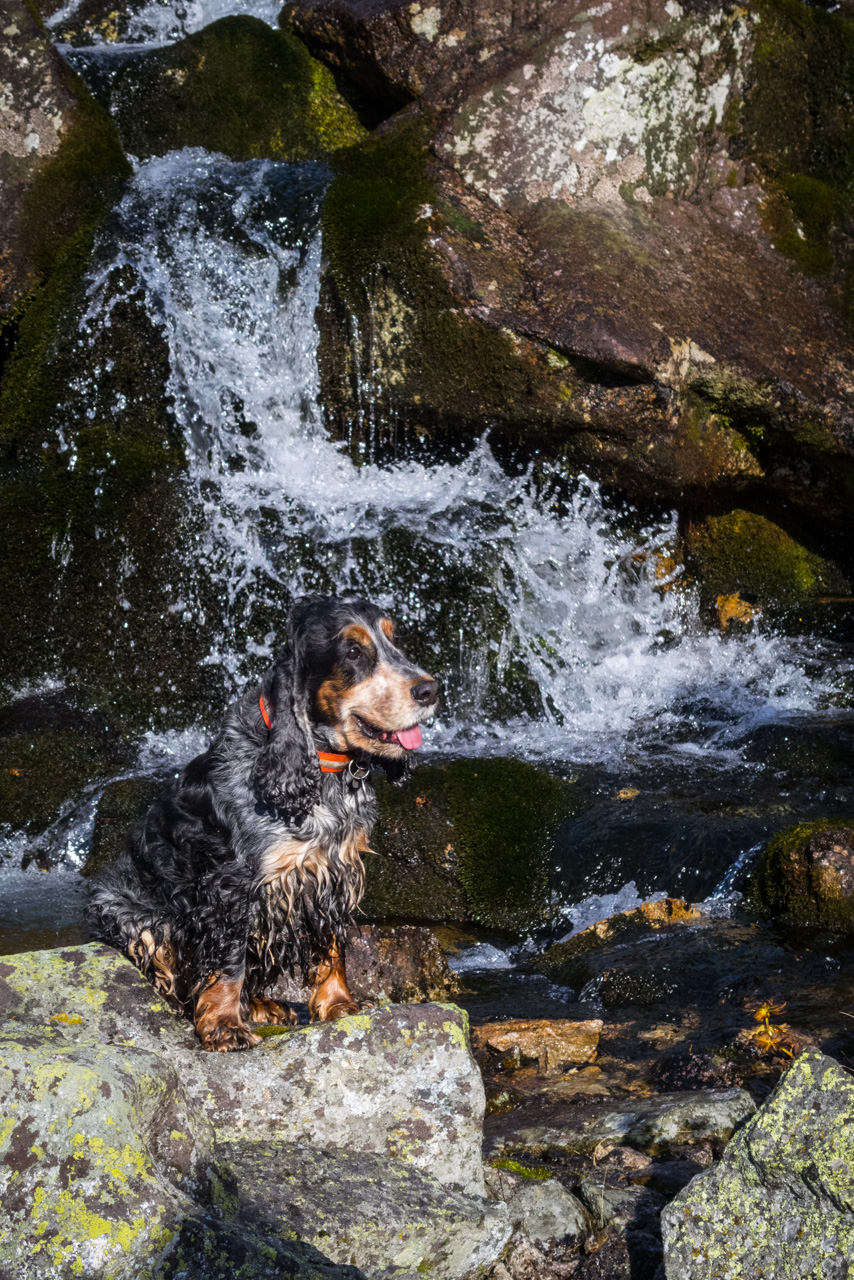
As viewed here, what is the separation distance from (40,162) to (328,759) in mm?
7757

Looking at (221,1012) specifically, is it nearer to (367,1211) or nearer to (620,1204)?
(367,1211)

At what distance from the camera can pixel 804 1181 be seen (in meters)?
2.63

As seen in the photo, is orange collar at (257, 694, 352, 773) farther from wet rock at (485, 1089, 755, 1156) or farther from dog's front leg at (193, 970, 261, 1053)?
wet rock at (485, 1089, 755, 1156)

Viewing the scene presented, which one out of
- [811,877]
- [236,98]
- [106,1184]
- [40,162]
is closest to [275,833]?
[106,1184]

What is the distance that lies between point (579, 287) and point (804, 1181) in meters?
7.65

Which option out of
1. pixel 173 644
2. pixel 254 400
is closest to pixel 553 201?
pixel 254 400

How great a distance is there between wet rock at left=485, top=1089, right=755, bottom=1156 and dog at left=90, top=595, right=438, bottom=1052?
85 cm

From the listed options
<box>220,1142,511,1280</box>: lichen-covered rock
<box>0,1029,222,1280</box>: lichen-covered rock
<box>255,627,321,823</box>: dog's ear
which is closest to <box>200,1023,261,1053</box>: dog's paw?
<box>220,1142,511,1280</box>: lichen-covered rock

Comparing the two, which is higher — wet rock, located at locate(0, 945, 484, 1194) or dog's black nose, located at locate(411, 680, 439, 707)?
dog's black nose, located at locate(411, 680, 439, 707)

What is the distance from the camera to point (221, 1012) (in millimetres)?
4117

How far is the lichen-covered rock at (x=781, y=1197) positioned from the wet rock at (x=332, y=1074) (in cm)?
92

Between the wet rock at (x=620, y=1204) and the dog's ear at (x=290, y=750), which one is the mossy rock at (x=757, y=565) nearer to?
the dog's ear at (x=290, y=750)

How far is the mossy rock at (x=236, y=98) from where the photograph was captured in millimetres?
10727

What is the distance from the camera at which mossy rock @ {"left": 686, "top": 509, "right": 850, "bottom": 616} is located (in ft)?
32.8
